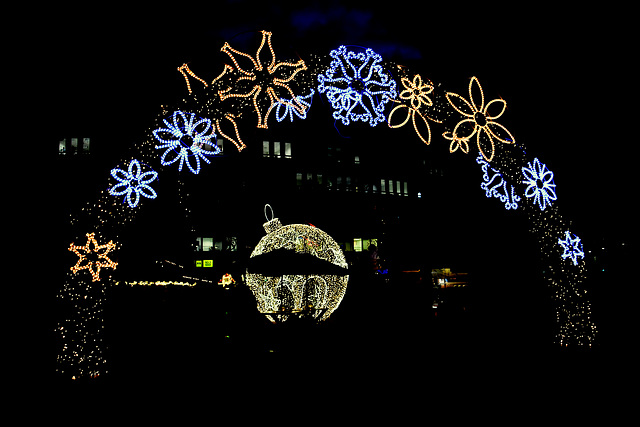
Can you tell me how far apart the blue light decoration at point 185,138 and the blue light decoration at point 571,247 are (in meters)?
5.54

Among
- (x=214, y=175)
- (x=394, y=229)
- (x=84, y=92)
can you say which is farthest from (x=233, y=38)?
(x=394, y=229)

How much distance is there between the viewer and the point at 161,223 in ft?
56.6

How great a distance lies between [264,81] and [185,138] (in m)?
1.26

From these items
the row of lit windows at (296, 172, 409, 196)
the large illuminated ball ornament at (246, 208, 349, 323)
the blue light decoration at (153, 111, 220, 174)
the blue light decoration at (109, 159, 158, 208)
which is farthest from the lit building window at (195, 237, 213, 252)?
the blue light decoration at (109, 159, 158, 208)

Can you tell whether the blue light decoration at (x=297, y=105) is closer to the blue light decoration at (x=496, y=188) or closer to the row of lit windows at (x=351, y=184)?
the blue light decoration at (x=496, y=188)

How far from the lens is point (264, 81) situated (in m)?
5.94

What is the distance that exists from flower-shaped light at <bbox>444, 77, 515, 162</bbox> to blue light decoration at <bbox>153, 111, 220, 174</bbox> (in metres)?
3.50

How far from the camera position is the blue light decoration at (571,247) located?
7.39 metres

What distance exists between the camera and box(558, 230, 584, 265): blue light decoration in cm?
739

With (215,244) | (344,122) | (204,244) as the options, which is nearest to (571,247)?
(344,122)

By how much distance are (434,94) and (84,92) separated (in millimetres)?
4849

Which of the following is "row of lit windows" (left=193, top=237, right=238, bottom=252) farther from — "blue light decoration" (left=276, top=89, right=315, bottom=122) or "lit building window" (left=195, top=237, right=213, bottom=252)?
"blue light decoration" (left=276, top=89, right=315, bottom=122)

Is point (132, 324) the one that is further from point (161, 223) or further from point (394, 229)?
point (394, 229)

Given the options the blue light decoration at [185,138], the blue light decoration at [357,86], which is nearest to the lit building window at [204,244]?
the blue light decoration at [357,86]
